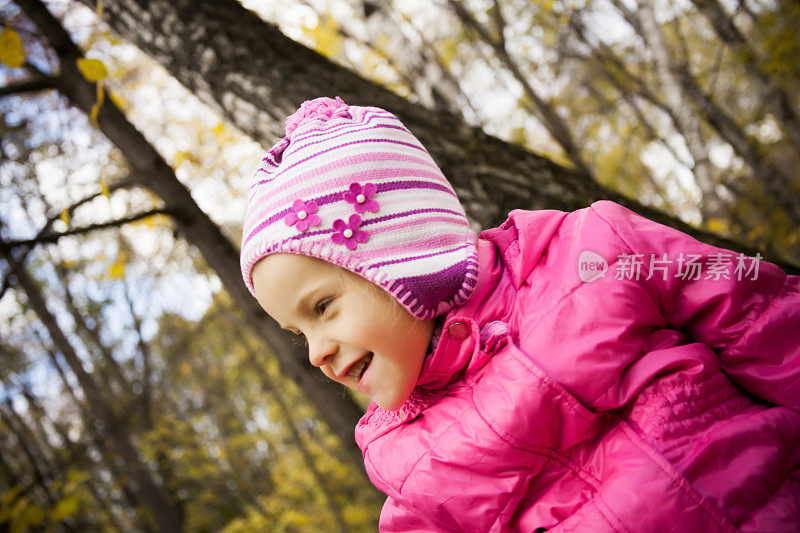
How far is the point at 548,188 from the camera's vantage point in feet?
7.20

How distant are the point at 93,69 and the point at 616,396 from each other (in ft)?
7.73

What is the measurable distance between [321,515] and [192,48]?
27.9ft

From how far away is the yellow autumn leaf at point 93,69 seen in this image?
2199mm

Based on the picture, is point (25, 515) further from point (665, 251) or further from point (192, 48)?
point (665, 251)

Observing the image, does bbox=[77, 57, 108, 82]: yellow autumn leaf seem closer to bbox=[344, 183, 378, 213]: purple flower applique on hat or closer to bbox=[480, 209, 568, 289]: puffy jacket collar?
bbox=[344, 183, 378, 213]: purple flower applique on hat

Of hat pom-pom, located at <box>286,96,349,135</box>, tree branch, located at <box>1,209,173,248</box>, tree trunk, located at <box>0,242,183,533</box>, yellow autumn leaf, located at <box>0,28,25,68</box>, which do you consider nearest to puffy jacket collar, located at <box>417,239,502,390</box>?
→ hat pom-pom, located at <box>286,96,349,135</box>

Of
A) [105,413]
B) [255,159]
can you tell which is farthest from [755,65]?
[105,413]

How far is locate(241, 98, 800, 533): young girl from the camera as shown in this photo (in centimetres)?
125

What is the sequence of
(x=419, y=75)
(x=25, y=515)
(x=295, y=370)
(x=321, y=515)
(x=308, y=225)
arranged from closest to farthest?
(x=308, y=225) → (x=295, y=370) → (x=419, y=75) → (x=25, y=515) → (x=321, y=515)

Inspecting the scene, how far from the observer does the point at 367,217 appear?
4.49 ft

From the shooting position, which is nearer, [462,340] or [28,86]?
[462,340]

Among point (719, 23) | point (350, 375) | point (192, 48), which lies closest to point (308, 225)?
point (350, 375)

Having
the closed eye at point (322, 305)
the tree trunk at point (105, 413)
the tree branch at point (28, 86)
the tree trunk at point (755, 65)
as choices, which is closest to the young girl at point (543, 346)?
the closed eye at point (322, 305)

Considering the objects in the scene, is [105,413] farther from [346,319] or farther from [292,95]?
[346,319]
